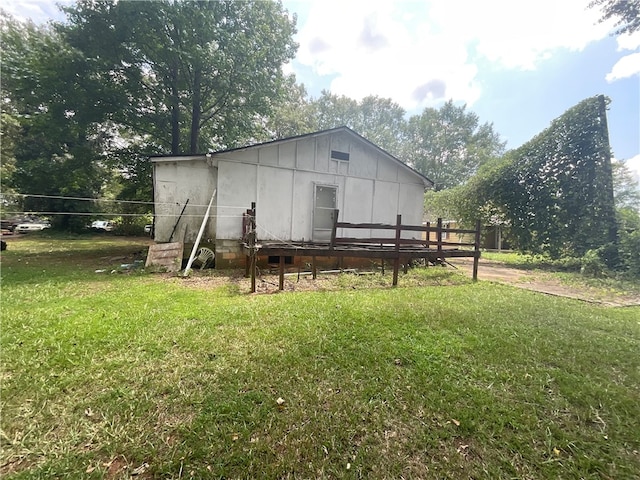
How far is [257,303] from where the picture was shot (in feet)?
14.6

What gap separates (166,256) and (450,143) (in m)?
33.3

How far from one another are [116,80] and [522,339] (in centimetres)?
1647

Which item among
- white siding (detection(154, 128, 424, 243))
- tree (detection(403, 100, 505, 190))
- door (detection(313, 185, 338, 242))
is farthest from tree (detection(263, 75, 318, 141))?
door (detection(313, 185, 338, 242))

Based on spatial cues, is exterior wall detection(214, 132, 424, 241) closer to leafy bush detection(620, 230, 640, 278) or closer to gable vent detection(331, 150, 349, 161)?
gable vent detection(331, 150, 349, 161)

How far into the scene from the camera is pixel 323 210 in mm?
9203

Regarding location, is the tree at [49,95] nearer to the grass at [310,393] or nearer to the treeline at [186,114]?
the treeline at [186,114]

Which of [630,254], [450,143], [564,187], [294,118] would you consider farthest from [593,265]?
[450,143]

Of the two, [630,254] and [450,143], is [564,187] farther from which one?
[450,143]

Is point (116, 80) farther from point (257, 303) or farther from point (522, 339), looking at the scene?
point (522, 339)

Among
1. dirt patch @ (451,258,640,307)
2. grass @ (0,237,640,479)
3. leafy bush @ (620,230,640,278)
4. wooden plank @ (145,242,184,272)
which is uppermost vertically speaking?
leafy bush @ (620,230,640,278)

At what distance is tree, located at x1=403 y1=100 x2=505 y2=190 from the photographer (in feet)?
102

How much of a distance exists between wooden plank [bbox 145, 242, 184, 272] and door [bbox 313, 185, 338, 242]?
4068mm

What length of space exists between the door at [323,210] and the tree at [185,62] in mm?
8203

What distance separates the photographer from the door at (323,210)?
9062 millimetres
